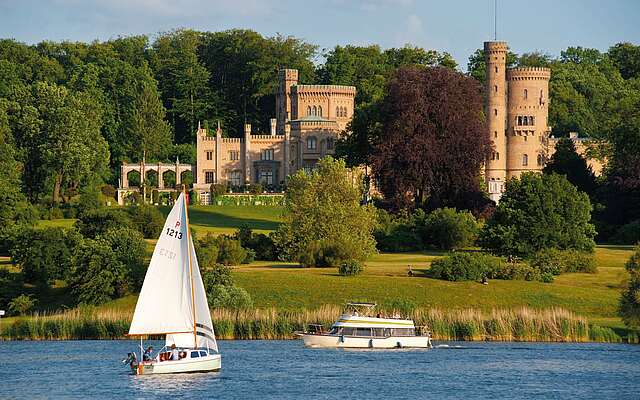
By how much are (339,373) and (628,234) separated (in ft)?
173

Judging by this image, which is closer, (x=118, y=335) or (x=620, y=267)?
(x=118, y=335)

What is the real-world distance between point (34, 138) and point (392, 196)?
1318 inches

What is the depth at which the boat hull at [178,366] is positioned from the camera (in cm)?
6060

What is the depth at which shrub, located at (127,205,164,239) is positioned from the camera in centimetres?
10506

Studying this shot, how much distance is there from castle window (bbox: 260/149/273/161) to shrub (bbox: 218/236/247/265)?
6665 cm

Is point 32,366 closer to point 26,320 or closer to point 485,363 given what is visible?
point 26,320

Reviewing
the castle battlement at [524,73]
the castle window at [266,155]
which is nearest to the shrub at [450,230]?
the castle battlement at [524,73]

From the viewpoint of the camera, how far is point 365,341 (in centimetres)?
7050

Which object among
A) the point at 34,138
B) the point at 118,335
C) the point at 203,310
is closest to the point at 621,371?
the point at 203,310

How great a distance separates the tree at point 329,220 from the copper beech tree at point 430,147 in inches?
686

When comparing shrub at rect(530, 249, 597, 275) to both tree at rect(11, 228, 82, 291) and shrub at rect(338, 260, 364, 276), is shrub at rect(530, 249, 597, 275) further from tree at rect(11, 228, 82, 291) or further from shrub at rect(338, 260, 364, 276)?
tree at rect(11, 228, 82, 291)

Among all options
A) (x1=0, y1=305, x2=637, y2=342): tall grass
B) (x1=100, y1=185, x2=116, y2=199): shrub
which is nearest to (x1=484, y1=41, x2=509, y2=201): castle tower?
(x1=100, y1=185, x2=116, y2=199): shrub

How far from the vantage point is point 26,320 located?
74375 mm

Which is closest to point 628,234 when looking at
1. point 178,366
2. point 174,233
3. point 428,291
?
point 428,291
